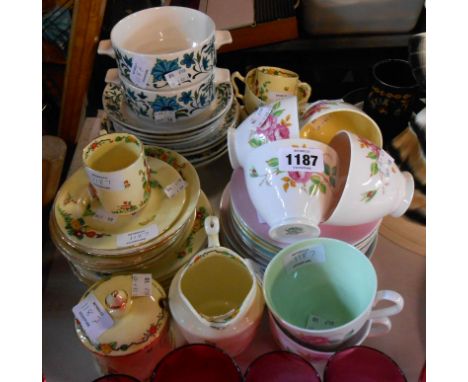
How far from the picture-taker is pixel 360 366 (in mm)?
611

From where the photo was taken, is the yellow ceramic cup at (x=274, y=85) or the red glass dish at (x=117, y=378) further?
the yellow ceramic cup at (x=274, y=85)

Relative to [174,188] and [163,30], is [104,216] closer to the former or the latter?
[174,188]

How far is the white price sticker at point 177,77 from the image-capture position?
83 centimetres

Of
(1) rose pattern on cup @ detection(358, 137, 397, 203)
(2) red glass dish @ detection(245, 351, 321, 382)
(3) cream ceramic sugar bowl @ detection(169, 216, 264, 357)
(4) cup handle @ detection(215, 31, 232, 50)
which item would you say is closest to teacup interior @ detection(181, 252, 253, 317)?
(3) cream ceramic sugar bowl @ detection(169, 216, 264, 357)

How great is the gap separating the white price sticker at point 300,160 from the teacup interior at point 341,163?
0.05 metres

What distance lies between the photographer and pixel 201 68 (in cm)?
86

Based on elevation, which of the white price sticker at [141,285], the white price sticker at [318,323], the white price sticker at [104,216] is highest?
the white price sticker at [104,216]

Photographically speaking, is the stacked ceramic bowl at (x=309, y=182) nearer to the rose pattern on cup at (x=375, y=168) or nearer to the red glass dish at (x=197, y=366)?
the rose pattern on cup at (x=375, y=168)

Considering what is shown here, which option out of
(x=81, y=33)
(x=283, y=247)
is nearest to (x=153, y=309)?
(x=283, y=247)

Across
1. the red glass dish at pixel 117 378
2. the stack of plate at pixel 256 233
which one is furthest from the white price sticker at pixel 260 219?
the red glass dish at pixel 117 378

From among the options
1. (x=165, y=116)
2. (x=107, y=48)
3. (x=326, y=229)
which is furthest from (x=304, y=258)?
(x=107, y=48)

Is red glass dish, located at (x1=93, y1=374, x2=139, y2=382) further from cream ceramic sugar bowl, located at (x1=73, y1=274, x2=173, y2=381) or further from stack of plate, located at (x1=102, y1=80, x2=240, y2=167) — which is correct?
stack of plate, located at (x1=102, y1=80, x2=240, y2=167)

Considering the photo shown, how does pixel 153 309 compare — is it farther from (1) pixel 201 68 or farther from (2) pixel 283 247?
(1) pixel 201 68

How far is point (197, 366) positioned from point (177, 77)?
0.51 metres
